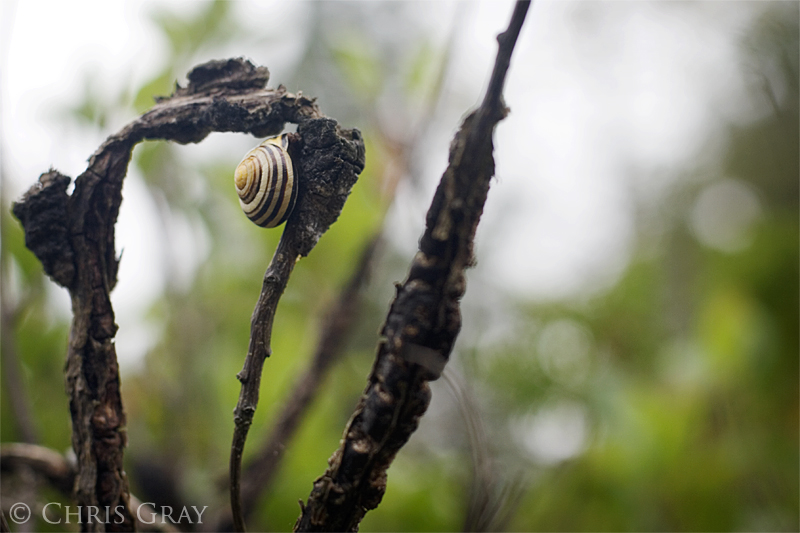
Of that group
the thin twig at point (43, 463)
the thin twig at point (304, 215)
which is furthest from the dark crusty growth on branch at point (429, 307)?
the thin twig at point (43, 463)

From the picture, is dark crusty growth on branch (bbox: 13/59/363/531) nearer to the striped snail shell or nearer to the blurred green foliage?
the striped snail shell

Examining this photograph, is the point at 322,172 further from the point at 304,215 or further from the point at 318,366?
the point at 318,366

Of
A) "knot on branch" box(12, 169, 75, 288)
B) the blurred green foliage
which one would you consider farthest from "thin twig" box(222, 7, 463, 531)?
"knot on branch" box(12, 169, 75, 288)

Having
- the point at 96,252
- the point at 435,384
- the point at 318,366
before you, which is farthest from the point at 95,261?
the point at 435,384

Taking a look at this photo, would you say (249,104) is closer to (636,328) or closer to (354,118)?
(354,118)

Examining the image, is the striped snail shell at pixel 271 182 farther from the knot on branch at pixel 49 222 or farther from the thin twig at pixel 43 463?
the thin twig at pixel 43 463

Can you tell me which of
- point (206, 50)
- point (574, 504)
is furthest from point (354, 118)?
point (574, 504)
